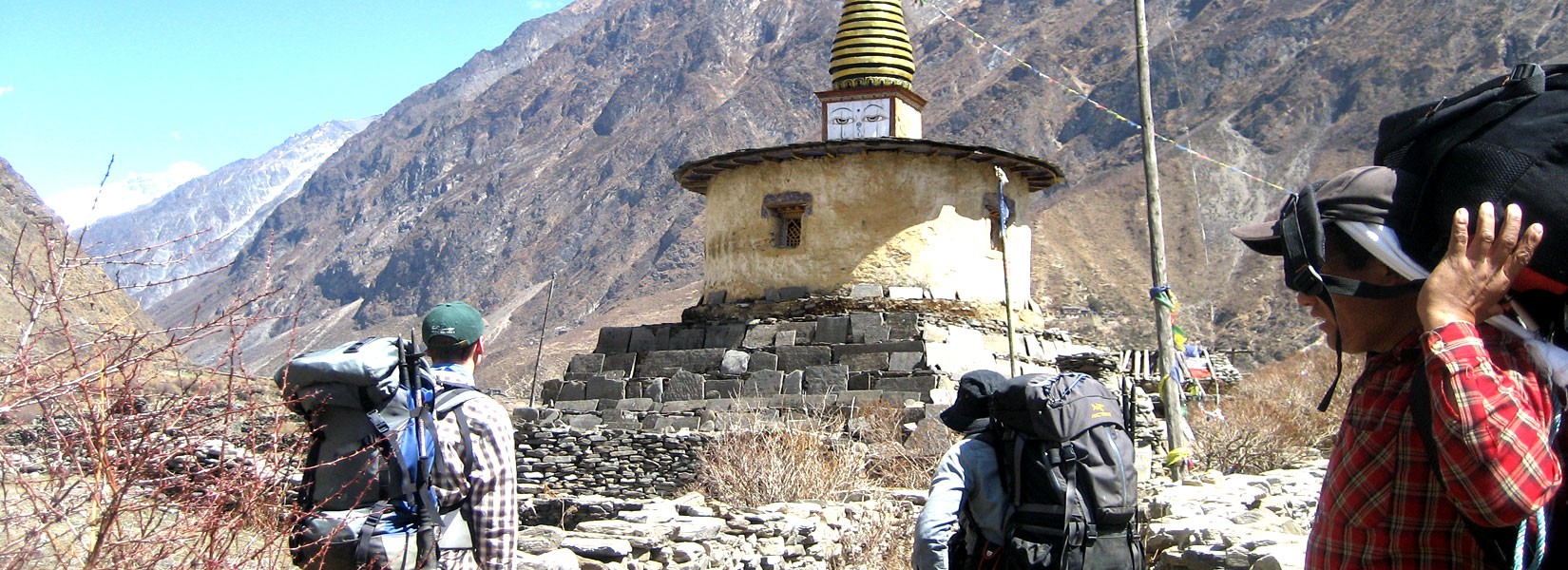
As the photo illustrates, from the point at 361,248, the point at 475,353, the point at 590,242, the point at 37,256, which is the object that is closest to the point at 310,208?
the point at 361,248

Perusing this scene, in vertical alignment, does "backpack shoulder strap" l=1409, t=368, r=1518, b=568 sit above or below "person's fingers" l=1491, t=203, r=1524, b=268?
below

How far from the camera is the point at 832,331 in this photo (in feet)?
48.9

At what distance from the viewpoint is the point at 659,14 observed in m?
142

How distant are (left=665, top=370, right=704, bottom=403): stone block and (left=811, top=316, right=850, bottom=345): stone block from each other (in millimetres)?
1447

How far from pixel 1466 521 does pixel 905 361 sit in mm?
11717

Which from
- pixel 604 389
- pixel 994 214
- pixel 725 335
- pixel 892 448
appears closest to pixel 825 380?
pixel 725 335

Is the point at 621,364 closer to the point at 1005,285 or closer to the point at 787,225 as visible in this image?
the point at 787,225

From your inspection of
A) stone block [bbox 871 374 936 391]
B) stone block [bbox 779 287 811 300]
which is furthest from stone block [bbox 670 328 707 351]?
stone block [bbox 871 374 936 391]

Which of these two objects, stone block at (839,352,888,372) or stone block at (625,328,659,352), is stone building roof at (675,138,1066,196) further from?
stone block at (839,352,888,372)

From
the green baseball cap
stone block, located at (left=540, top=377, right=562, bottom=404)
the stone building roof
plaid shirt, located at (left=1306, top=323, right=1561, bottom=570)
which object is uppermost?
the stone building roof

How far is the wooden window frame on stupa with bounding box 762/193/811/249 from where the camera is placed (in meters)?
16.3

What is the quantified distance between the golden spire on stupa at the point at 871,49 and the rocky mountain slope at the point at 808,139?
3343 centimetres

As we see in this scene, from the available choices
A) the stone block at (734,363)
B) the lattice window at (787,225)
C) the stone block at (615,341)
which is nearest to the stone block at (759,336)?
the stone block at (734,363)

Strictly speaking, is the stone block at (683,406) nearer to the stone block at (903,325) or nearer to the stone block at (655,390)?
the stone block at (655,390)
